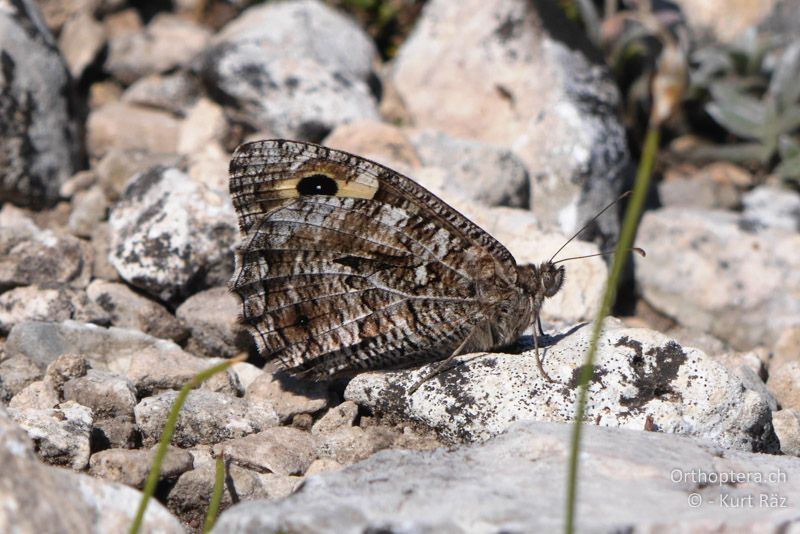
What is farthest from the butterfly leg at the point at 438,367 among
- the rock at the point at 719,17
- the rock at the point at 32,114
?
the rock at the point at 719,17

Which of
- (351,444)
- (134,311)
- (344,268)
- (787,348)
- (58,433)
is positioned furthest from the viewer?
(787,348)

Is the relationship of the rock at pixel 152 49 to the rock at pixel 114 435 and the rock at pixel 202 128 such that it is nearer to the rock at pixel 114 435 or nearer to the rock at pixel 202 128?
the rock at pixel 202 128

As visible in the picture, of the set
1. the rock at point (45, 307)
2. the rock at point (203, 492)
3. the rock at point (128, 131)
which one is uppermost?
the rock at point (128, 131)

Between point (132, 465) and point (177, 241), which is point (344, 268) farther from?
point (177, 241)

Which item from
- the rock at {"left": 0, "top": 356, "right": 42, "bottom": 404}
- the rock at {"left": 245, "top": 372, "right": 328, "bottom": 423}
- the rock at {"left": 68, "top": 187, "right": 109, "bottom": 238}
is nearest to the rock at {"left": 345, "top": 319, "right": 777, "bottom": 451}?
the rock at {"left": 245, "top": 372, "right": 328, "bottom": 423}

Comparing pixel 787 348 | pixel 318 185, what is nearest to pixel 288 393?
pixel 318 185

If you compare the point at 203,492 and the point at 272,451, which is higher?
the point at 272,451
